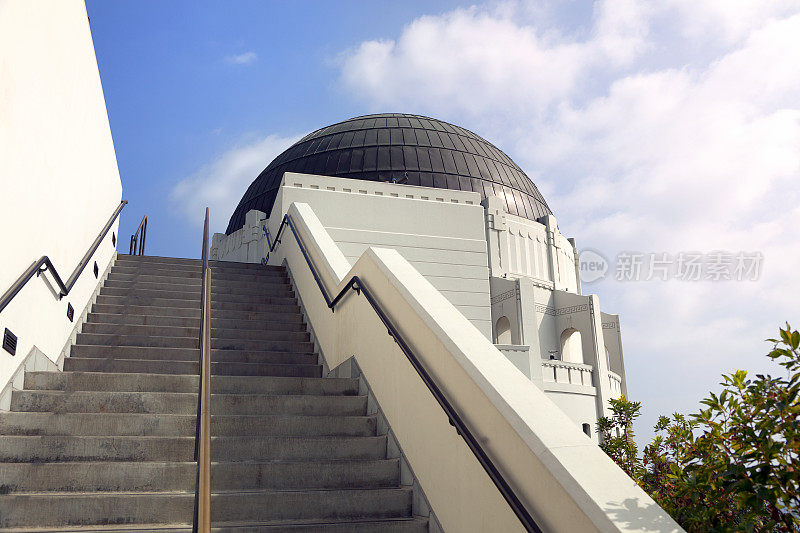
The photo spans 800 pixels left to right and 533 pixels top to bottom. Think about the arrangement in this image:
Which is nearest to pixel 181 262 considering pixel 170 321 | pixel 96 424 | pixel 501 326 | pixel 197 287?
pixel 197 287

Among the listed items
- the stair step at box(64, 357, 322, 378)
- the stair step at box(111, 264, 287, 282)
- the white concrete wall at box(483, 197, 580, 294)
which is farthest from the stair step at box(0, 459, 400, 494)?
the white concrete wall at box(483, 197, 580, 294)

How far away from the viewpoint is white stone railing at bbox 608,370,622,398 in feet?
64.3

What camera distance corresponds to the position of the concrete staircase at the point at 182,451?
3.40 m

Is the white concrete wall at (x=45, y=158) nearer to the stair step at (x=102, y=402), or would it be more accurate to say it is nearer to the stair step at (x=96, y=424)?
the stair step at (x=102, y=402)

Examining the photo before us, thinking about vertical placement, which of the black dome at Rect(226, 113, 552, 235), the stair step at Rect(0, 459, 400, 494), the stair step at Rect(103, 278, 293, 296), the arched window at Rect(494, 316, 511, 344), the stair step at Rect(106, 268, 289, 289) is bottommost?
the stair step at Rect(0, 459, 400, 494)

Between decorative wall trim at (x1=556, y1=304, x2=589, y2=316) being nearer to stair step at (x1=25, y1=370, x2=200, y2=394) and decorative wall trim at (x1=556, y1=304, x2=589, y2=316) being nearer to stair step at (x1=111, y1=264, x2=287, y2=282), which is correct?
stair step at (x1=111, y1=264, x2=287, y2=282)

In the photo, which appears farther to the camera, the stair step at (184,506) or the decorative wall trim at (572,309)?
the decorative wall trim at (572,309)

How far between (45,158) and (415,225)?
6.71m

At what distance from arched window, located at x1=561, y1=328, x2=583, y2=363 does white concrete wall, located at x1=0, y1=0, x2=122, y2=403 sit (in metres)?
17.6

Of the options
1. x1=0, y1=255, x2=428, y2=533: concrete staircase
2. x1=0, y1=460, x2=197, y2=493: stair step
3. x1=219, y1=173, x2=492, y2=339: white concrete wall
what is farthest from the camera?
x1=219, y1=173, x2=492, y2=339: white concrete wall

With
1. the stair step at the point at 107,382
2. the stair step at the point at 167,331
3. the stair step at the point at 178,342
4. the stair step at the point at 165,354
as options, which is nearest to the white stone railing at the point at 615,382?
the stair step at the point at 178,342

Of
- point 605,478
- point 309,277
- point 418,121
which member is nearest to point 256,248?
point 418,121

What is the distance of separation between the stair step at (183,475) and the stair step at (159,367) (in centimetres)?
203

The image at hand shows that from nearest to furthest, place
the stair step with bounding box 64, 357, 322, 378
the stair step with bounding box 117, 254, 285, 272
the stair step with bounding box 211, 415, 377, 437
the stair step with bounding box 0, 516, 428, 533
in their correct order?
the stair step with bounding box 0, 516, 428, 533 → the stair step with bounding box 211, 415, 377, 437 → the stair step with bounding box 64, 357, 322, 378 → the stair step with bounding box 117, 254, 285, 272
